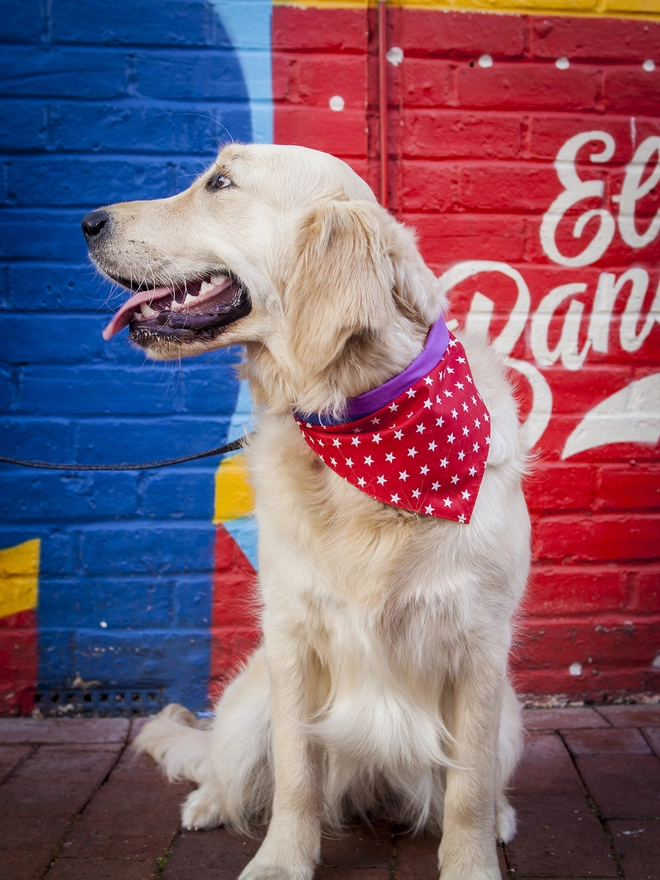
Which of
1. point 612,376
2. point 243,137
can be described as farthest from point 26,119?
point 612,376

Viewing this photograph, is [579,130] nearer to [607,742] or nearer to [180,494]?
[180,494]

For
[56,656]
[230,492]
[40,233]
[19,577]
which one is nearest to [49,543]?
[19,577]

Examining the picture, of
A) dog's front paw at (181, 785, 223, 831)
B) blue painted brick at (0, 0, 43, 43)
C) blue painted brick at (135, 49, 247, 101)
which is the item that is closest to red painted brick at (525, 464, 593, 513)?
dog's front paw at (181, 785, 223, 831)

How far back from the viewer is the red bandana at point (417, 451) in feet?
5.68

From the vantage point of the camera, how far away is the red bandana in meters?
1.73

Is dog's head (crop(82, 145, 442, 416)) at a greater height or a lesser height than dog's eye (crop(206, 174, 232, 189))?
lesser

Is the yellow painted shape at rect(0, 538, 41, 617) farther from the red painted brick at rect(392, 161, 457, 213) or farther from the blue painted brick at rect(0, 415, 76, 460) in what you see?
the red painted brick at rect(392, 161, 457, 213)

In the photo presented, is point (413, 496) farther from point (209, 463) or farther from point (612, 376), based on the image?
point (612, 376)

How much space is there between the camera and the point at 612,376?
9.38ft

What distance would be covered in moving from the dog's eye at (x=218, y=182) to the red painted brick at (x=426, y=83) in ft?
3.72

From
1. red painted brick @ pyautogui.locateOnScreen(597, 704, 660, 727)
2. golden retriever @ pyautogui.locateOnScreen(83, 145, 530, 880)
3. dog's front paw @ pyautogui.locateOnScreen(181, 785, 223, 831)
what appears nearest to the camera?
golden retriever @ pyautogui.locateOnScreen(83, 145, 530, 880)

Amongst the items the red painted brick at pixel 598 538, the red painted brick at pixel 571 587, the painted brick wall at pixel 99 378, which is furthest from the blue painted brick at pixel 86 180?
the red painted brick at pixel 571 587

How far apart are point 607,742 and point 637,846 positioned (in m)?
0.61

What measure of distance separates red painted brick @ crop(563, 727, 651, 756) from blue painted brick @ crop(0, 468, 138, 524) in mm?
1658
